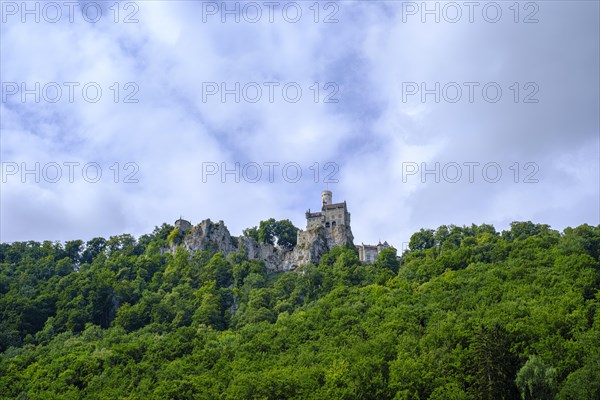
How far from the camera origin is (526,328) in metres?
53.2

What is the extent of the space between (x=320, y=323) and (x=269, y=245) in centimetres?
3995

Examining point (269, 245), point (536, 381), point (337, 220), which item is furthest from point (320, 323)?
point (337, 220)

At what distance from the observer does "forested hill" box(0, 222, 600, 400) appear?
→ 50.6m

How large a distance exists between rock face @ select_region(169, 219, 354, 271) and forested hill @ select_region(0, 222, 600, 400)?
3.21 metres

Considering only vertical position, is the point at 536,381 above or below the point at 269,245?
below

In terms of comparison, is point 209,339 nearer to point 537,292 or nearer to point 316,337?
point 316,337

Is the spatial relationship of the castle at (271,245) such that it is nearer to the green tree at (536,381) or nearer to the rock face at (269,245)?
the rock face at (269,245)

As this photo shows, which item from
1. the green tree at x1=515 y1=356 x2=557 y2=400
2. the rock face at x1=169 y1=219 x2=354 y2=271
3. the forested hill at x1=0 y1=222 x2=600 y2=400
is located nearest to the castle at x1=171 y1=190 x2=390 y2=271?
the rock face at x1=169 y1=219 x2=354 y2=271


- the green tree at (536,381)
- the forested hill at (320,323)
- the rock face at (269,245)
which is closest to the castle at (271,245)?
the rock face at (269,245)

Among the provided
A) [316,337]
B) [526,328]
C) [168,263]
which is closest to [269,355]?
[316,337]

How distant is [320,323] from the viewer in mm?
66875

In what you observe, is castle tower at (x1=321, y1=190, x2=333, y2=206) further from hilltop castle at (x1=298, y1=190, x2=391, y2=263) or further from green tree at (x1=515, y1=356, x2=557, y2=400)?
green tree at (x1=515, y1=356, x2=557, y2=400)

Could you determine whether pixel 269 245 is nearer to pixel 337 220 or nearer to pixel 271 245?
pixel 271 245

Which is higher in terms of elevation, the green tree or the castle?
the castle
